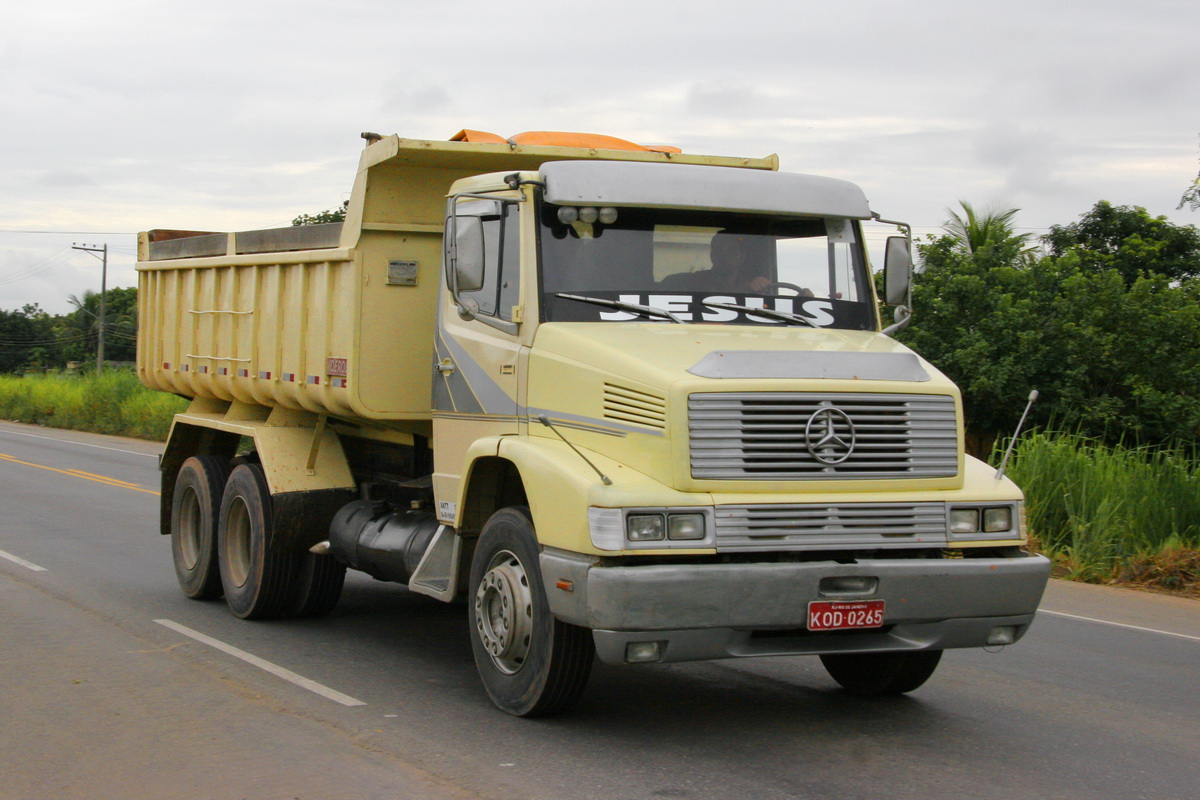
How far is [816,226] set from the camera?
25.1 ft

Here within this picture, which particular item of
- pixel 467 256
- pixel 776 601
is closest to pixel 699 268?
pixel 467 256

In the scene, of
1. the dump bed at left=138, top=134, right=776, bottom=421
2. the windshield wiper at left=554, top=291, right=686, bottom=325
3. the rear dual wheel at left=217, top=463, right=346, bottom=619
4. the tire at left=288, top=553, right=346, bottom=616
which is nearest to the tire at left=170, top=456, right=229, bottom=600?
the rear dual wheel at left=217, top=463, right=346, bottom=619

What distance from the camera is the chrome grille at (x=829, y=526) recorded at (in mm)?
6074

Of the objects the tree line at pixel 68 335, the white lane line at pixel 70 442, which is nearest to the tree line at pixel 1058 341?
the white lane line at pixel 70 442

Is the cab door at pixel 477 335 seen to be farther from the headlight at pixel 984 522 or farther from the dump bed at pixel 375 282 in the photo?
the headlight at pixel 984 522

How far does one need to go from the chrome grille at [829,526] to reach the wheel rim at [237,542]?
5088mm

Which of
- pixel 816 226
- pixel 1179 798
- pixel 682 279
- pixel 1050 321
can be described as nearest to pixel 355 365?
pixel 682 279

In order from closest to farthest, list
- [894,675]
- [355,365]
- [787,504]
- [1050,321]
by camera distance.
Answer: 1. [787,504]
2. [894,675]
3. [355,365]
4. [1050,321]

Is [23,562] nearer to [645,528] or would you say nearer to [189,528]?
[189,528]

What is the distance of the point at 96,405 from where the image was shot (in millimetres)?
42812

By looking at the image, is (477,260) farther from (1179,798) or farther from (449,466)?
(1179,798)

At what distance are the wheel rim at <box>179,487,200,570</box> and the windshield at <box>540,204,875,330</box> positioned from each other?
5070 mm

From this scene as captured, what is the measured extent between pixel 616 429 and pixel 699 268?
126cm

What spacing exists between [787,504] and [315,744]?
237 cm
